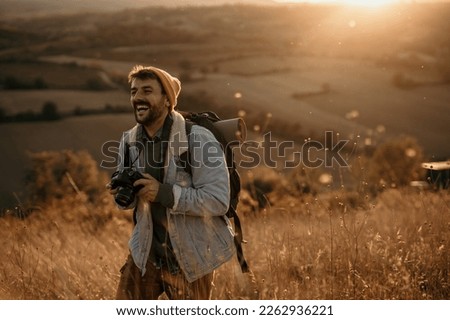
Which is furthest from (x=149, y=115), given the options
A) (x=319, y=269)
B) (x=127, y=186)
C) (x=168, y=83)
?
(x=319, y=269)

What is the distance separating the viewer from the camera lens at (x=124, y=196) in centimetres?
264

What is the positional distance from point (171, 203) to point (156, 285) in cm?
44

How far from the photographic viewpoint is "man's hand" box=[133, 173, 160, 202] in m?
2.59

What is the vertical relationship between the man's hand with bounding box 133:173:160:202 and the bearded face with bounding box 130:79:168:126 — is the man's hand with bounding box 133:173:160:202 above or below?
below

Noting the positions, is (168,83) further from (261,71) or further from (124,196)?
(261,71)

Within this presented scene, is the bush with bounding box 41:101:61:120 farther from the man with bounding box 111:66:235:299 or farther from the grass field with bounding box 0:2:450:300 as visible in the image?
the man with bounding box 111:66:235:299

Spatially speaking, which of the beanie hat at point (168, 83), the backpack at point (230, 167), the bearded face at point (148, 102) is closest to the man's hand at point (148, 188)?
the backpack at point (230, 167)

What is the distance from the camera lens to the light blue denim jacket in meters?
0.09

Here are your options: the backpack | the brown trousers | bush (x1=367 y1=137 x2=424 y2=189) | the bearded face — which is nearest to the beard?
the bearded face

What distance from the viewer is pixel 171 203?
2590mm

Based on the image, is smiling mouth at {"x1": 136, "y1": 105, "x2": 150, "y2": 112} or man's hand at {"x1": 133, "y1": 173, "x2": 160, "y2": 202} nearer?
man's hand at {"x1": 133, "y1": 173, "x2": 160, "y2": 202}

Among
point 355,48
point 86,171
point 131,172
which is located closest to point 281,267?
point 131,172

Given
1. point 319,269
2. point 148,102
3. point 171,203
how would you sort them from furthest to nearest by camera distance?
1. point 319,269
2. point 148,102
3. point 171,203
